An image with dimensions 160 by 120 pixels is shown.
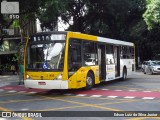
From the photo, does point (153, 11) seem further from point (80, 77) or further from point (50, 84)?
point (50, 84)

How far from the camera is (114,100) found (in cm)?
1416

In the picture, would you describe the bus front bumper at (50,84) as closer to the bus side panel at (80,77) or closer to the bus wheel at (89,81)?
the bus side panel at (80,77)

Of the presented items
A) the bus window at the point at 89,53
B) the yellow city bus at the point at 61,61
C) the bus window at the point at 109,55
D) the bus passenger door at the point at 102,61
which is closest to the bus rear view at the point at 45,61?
the yellow city bus at the point at 61,61

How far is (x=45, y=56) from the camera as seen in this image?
52.6 ft

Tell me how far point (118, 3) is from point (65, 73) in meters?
29.2

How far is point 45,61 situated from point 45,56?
0.23 metres

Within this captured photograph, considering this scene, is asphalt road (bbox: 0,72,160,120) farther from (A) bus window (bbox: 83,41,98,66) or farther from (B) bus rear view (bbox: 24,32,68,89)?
(A) bus window (bbox: 83,41,98,66)

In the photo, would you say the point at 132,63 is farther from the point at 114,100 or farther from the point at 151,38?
the point at 151,38

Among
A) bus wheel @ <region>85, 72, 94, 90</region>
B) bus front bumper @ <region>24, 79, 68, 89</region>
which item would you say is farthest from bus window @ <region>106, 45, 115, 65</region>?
bus front bumper @ <region>24, 79, 68, 89</region>

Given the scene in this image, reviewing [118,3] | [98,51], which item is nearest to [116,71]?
[98,51]

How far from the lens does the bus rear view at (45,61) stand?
51.4 ft

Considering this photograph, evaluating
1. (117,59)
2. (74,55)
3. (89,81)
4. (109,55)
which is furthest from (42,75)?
(117,59)

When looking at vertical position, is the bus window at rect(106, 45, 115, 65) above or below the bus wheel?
above

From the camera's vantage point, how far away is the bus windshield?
1577 centimetres
